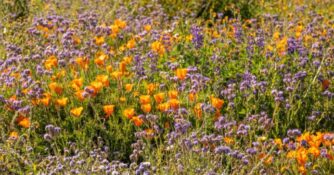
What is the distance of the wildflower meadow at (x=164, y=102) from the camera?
375cm

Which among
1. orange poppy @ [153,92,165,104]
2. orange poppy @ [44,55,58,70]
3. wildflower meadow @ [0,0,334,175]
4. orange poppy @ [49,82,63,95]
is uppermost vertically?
orange poppy @ [44,55,58,70]

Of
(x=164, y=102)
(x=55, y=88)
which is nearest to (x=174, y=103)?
(x=164, y=102)

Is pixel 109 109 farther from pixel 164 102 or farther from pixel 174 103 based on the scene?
pixel 164 102

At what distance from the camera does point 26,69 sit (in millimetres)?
4684

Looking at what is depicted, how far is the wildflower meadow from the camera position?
12.3ft

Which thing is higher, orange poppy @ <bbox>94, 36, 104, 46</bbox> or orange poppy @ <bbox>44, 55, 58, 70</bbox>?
orange poppy @ <bbox>44, 55, 58, 70</bbox>

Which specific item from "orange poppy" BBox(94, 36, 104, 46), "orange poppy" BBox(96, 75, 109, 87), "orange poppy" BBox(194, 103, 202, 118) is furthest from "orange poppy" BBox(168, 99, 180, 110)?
"orange poppy" BBox(94, 36, 104, 46)

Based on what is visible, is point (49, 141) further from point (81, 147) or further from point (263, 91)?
point (263, 91)

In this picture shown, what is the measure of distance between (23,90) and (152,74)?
3.10 feet

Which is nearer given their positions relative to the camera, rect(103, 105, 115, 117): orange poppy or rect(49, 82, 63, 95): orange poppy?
rect(103, 105, 115, 117): orange poppy

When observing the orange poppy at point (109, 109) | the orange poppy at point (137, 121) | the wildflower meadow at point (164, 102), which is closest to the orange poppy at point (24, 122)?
the wildflower meadow at point (164, 102)

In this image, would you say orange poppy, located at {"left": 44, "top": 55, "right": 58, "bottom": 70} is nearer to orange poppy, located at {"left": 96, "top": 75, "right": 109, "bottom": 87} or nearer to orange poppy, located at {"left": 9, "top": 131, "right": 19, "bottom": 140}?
orange poppy, located at {"left": 96, "top": 75, "right": 109, "bottom": 87}

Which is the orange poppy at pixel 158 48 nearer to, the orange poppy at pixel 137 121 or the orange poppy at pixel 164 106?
the orange poppy at pixel 164 106

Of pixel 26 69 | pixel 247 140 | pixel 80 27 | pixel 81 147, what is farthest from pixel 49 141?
pixel 80 27
